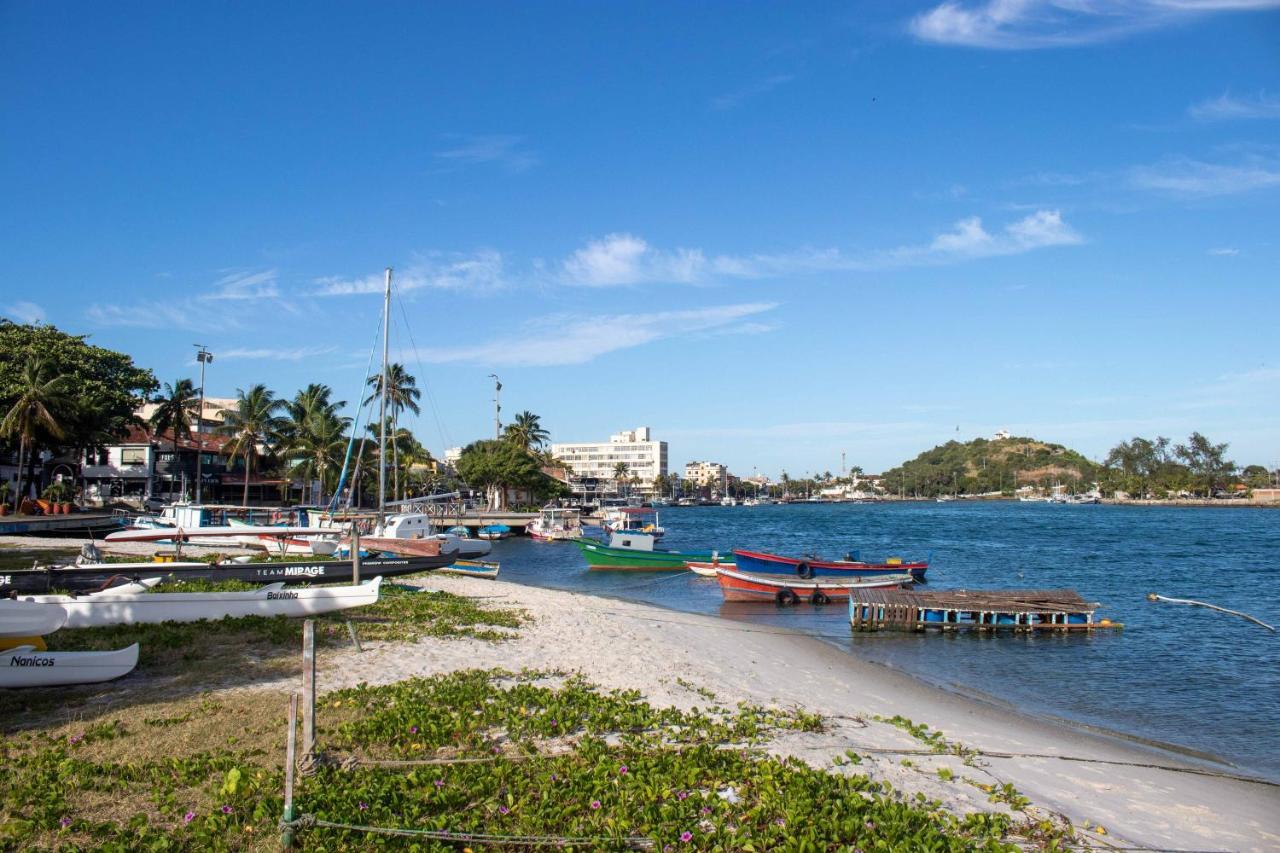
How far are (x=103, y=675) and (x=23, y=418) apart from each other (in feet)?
160

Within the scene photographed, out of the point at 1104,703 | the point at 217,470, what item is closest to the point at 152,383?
the point at 217,470

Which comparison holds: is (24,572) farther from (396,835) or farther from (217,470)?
(217,470)

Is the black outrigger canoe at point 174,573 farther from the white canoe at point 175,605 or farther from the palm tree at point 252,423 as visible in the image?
the palm tree at point 252,423

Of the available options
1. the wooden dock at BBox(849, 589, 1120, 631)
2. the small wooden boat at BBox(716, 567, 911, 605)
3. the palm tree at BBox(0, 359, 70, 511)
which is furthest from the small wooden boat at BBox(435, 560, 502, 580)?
the palm tree at BBox(0, 359, 70, 511)

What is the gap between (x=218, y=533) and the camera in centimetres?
3362

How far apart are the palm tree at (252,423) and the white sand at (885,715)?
5583 centimetres

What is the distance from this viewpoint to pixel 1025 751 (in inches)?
534

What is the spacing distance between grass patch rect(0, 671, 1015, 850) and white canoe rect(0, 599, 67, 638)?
132 inches

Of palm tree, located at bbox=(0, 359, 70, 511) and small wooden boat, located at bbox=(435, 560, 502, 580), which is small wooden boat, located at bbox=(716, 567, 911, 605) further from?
palm tree, located at bbox=(0, 359, 70, 511)

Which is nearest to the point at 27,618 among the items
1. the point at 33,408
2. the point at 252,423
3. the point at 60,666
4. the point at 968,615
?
the point at 60,666

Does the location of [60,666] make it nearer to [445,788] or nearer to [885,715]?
[445,788]

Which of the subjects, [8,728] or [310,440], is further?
[310,440]

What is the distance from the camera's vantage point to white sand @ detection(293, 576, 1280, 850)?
34.7 ft

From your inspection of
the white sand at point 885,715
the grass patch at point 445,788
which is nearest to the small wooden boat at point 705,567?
the white sand at point 885,715
